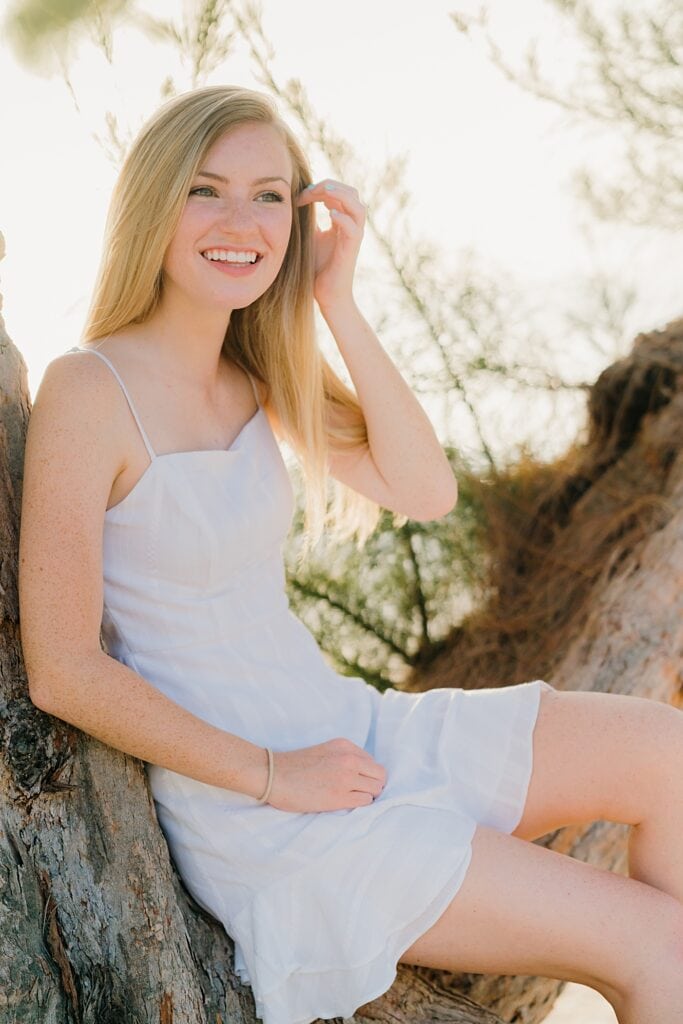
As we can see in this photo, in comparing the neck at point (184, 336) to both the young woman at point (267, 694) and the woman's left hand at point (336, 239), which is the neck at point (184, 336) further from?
the woman's left hand at point (336, 239)

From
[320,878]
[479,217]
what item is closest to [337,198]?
[320,878]

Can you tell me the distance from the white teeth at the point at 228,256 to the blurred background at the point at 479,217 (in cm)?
138

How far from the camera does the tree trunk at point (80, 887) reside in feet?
6.15

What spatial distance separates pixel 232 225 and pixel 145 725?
0.91m

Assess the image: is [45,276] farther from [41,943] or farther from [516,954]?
[516,954]

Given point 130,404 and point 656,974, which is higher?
point 130,404

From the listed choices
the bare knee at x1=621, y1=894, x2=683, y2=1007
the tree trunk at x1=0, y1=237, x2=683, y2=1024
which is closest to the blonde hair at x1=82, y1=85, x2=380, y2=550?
the tree trunk at x1=0, y1=237, x2=683, y2=1024

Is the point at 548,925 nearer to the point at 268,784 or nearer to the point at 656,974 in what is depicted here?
the point at 656,974

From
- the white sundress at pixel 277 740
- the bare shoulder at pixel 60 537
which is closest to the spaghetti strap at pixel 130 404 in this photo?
the white sundress at pixel 277 740

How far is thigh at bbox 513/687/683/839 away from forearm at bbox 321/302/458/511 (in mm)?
615

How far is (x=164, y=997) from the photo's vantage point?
1.93 m

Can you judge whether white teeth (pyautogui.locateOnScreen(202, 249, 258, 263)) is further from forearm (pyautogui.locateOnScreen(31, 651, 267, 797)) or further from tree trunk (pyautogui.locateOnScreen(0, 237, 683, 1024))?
forearm (pyautogui.locateOnScreen(31, 651, 267, 797))

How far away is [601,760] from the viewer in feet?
Answer: 7.30

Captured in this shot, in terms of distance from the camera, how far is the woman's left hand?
2.47 m
